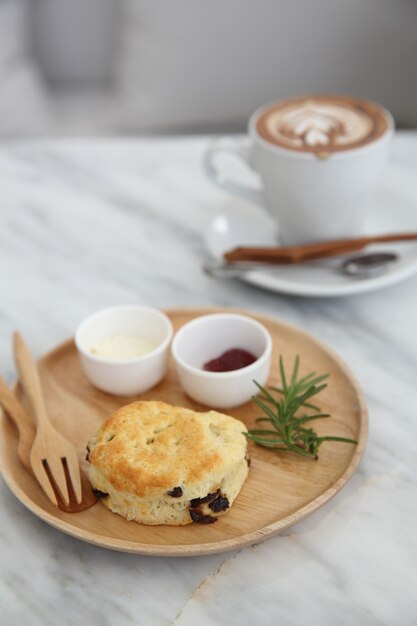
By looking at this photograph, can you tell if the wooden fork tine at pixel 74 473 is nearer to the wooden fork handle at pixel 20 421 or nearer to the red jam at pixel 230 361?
the wooden fork handle at pixel 20 421

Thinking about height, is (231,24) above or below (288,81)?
above

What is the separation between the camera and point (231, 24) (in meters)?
2.29

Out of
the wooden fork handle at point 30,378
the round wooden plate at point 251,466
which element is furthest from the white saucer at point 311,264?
the wooden fork handle at point 30,378

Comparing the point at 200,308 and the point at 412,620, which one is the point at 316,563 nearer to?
the point at 412,620

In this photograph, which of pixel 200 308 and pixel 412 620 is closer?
pixel 412 620

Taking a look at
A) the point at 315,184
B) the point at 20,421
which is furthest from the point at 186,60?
the point at 20,421

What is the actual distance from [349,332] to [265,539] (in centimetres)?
50

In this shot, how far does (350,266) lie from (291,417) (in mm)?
441

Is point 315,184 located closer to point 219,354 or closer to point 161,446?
point 219,354

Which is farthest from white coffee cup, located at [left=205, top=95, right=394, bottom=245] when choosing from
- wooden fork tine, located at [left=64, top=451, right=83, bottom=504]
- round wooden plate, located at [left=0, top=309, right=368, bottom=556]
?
wooden fork tine, located at [left=64, top=451, right=83, bottom=504]

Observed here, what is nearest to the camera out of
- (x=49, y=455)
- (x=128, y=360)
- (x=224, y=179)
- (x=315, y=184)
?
(x=49, y=455)

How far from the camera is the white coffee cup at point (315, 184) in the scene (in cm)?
134

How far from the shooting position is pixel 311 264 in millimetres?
1402

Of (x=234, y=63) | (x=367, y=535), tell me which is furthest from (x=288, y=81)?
(x=367, y=535)
